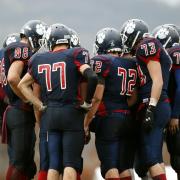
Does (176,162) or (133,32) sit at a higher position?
(133,32)

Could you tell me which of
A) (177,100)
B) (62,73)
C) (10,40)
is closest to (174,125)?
(177,100)

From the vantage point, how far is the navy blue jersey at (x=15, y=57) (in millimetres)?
6965

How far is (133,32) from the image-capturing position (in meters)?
6.96

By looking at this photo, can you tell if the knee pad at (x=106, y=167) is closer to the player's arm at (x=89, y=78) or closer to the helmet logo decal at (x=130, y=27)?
the player's arm at (x=89, y=78)

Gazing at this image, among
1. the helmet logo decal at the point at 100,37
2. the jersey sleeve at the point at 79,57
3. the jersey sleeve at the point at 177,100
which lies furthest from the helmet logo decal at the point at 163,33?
the jersey sleeve at the point at 79,57

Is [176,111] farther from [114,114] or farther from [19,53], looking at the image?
[19,53]

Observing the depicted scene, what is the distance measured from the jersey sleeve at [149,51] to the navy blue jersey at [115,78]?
0.28m

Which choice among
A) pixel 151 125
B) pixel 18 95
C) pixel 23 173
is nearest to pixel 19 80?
pixel 18 95

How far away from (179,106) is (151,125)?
785mm

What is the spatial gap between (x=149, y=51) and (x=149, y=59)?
9 centimetres

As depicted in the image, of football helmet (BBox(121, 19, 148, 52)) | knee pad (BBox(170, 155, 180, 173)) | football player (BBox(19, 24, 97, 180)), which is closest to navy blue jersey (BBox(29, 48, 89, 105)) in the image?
football player (BBox(19, 24, 97, 180))

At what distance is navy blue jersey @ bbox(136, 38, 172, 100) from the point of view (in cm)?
644

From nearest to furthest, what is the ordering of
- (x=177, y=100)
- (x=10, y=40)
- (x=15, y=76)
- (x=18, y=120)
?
1. (x=15, y=76)
2. (x=177, y=100)
3. (x=18, y=120)
4. (x=10, y=40)

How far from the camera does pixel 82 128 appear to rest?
20.6ft
